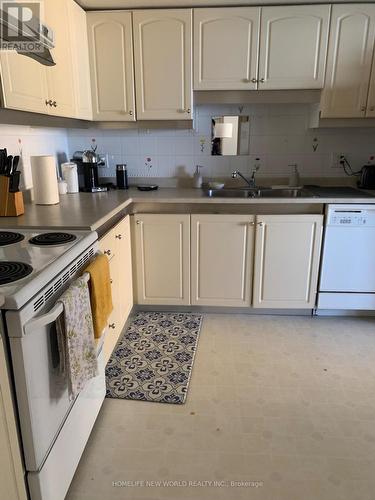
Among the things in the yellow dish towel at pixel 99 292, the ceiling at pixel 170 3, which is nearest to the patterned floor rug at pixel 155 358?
the yellow dish towel at pixel 99 292

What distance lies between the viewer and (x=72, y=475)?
1425 millimetres

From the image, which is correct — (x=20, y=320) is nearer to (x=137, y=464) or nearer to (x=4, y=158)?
(x=137, y=464)

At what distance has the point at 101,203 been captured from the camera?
2303 mm

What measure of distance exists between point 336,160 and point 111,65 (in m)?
1.90

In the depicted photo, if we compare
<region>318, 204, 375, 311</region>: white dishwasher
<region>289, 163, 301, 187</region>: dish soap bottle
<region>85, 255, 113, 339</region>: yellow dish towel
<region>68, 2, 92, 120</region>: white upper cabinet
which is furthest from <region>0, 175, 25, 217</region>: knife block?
<region>289, 163, 301, 187</region>: dish soap bottle

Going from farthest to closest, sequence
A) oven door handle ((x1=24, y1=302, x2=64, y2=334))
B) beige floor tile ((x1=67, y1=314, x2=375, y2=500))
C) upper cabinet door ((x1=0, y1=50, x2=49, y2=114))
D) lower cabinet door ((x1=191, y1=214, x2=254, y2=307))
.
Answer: lower cabinet door ((x1=191, y1=214, x2=254, y2=307)) < upper cabinet door ((x1=0, y1=50, x2=49, y2=114)) < beige floor tile ((x1=67, y1=314, x2=375, y2=500)) < oven door handle ((x1=24, y1=302, x2=64, y2=334))

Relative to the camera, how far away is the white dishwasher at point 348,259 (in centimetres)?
253

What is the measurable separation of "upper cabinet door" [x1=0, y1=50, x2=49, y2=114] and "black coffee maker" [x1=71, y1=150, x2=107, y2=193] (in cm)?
82

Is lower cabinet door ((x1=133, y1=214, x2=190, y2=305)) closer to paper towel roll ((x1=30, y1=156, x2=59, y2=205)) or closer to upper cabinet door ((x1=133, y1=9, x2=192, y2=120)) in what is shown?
paper towel roll ((x1=30, y1=156, x2=59, y2=205))

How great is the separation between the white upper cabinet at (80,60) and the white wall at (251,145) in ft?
1.57

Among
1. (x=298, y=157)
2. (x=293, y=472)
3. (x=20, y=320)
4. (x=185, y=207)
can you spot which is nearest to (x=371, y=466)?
(x=293, y=472)

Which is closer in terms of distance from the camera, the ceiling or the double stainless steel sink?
the ceiling

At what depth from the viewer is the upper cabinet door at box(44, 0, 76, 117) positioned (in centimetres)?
206

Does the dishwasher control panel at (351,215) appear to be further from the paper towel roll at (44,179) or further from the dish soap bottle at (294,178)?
the paper towel roll at (44,179)
